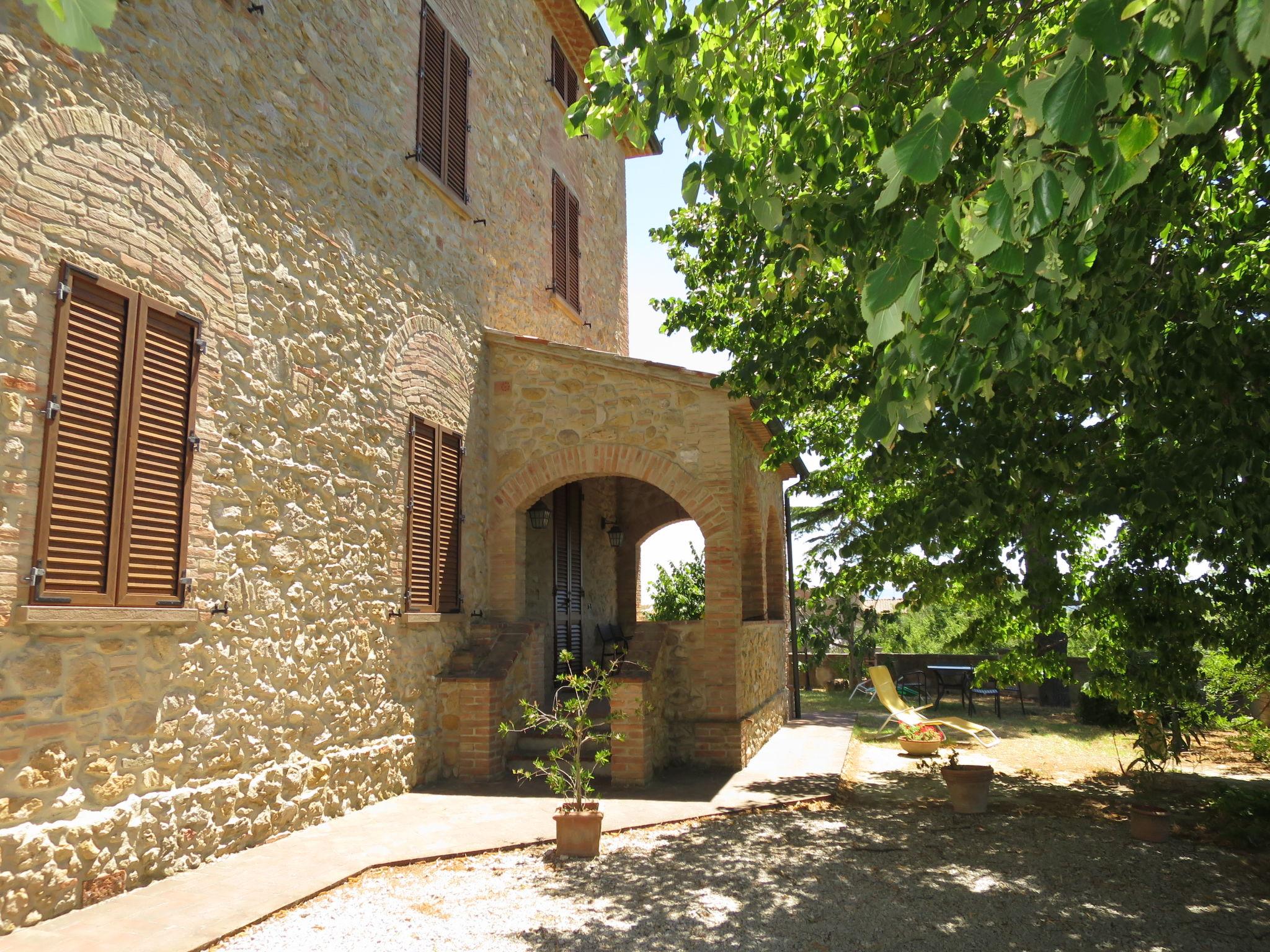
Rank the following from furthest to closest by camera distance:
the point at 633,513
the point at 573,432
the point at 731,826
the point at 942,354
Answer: the point at 633,513
the point at 573,432
the point at 731,826
the point at 942,354

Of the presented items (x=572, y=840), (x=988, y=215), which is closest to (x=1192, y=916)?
(x=572, y=840)

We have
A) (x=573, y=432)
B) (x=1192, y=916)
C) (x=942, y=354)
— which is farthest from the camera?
(x=573, y=432)

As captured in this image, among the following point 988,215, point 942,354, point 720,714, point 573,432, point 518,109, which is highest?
point 518,109

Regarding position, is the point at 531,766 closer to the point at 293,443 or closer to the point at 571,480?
the point at 571,480

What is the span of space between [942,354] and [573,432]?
21.8ft

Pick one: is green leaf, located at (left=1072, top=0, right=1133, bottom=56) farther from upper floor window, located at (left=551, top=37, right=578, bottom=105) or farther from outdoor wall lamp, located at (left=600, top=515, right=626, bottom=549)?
outdoor wall lamp, located at (left=600, top=515, right=626, bottom=549)

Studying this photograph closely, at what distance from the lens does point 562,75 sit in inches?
462

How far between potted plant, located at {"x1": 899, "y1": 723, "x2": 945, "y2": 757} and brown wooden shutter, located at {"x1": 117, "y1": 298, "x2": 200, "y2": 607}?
24.5 feet

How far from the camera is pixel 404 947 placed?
3.96 metres

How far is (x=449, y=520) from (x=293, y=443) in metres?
2.14

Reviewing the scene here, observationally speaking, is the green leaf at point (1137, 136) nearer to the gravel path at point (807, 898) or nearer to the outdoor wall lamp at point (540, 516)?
the gravel path at point (807, 898)

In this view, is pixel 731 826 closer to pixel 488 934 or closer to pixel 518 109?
pixel 488 934

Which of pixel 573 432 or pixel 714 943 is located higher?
pixel 573 432

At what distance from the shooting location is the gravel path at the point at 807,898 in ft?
13.5
